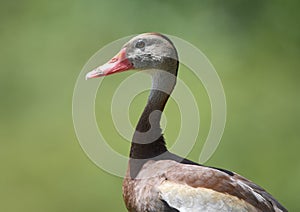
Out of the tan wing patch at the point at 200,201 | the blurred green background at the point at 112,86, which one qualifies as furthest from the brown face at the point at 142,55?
the blurred green background at the point at 112,86

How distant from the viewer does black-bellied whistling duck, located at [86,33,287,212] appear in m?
3.73

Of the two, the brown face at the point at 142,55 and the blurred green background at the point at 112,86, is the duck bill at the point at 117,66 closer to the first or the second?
→ the brown face at the point at 142,55

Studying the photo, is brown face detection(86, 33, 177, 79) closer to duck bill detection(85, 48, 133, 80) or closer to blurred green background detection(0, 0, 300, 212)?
duck bill detection(85, 48, 133, 80)

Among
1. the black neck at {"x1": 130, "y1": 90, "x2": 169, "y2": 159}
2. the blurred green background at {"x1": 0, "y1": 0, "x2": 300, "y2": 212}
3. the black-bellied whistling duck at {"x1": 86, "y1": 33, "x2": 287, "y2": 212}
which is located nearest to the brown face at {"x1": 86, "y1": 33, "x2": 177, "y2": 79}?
the black-bellied whistling duck at {"x1": 86, "y1": 33, "x2": 287, "y2": 212}

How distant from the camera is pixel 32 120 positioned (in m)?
8.13

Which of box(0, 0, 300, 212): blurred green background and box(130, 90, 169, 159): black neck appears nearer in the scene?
box(130, 90, 169, 159): black neck

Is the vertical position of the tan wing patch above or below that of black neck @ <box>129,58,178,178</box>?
below

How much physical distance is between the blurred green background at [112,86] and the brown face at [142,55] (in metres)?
2.49

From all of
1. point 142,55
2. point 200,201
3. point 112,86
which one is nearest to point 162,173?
point 200,201

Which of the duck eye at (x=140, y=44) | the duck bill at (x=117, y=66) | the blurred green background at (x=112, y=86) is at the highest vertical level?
the duck eye at (x=140, y=44)

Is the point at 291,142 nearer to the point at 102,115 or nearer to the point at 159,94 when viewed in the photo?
the point at 102,115

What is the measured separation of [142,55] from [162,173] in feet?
1.94

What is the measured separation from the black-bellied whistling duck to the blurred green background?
2.48 metres

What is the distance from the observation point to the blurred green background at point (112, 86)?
24.0ft
